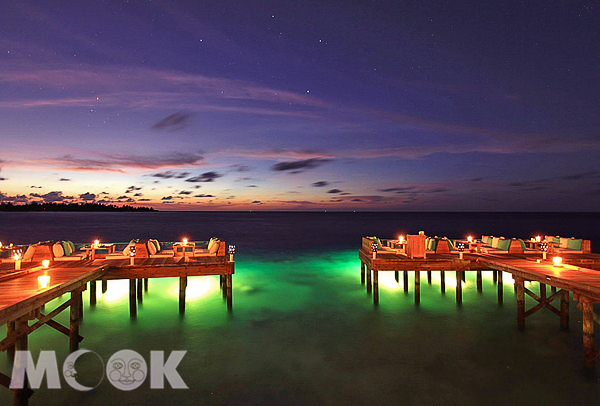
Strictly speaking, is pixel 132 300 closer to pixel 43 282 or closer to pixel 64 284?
pixel 64 284

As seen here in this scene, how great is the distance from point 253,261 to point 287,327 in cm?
2043

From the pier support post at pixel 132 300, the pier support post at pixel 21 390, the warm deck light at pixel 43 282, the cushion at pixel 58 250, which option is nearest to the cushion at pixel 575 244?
the pier support post at pixel 132 300

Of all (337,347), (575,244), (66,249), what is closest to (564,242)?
(575,244)

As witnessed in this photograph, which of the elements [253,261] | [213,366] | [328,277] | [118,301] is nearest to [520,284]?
[213,366]

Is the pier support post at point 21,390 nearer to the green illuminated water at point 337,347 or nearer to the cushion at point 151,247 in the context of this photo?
the green illuminated water at point 337,347

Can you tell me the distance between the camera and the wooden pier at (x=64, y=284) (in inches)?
315

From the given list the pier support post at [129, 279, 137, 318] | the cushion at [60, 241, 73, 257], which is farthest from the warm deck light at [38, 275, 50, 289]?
the cushion at [60, 241, 73, 257]

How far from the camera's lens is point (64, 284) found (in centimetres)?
972

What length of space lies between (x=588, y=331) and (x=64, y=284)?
1475 cm

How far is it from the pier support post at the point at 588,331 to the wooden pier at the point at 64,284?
1198 centimetres

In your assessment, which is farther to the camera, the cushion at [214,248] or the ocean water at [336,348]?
the cushion at [214,248]

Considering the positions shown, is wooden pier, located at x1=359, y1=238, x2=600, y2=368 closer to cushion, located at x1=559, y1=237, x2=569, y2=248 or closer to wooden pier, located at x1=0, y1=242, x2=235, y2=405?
cushion, located at x1=559, y1=237, x2=569, y2=248

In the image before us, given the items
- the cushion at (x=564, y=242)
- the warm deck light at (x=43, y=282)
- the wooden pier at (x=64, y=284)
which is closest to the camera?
the wooden pier at (x=64, y=284)

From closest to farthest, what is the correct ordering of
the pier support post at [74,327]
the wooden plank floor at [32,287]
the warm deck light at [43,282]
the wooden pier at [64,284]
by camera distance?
1. the wooden plank floor at [32,287]
2. the wooden pier at [64,284]
3. the warm deck light at [43,282]
4. the pier support post at [74,327]
